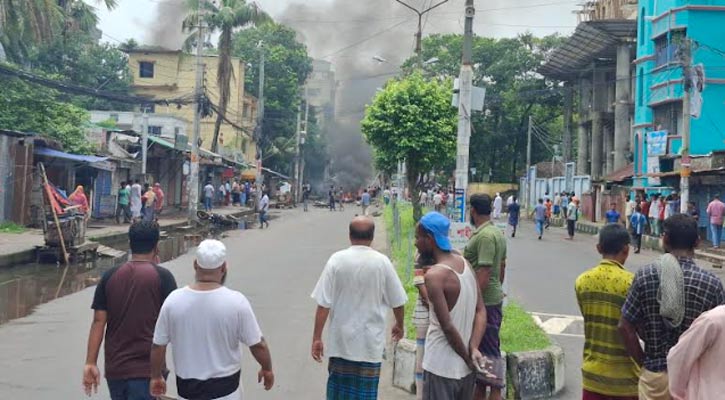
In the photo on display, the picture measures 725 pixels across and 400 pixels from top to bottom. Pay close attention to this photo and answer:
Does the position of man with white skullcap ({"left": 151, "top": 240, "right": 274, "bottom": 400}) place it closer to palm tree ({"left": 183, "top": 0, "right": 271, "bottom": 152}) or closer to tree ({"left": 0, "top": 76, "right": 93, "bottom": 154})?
tree ({"left": 0, "top": 76, "right": 93, "bottom": 154})

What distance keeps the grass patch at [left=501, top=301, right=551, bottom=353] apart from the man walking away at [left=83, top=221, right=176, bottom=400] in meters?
3.86

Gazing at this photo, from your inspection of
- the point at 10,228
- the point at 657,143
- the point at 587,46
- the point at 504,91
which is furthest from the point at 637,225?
the point at 504,91

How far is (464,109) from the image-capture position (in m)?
12.8

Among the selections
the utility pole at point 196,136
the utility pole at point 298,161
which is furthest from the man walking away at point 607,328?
the utility pole at point 298,161

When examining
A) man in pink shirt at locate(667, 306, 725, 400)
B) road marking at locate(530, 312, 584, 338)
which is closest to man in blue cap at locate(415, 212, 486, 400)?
man in pink shirt at locate(667, 306, 725, 400)

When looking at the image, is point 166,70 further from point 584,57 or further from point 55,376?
point 55,376

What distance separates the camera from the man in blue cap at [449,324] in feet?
14.7

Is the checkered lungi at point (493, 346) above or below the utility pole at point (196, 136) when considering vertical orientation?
below

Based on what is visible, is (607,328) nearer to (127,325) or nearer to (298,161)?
(127,325)

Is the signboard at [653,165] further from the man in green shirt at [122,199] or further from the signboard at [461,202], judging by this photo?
the signboard at [461,202]

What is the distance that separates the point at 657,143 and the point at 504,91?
2575 cm

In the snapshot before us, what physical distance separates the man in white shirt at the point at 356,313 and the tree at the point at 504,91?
48224mm

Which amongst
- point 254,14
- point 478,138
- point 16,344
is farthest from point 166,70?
point 16,344

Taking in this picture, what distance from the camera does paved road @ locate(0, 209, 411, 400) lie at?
7.17 meters
